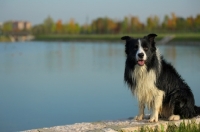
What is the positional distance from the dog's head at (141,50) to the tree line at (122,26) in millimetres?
72923

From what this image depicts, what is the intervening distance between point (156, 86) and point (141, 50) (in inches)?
25.4

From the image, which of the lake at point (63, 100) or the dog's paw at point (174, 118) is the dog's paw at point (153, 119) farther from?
the lake at point (63, 100)

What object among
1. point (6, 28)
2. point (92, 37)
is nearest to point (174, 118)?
Result: point (92, 37)

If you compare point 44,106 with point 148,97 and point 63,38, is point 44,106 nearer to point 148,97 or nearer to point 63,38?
point 148,97

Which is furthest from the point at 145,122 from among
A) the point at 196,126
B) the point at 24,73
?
the point at 24,73

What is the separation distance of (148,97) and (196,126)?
2.97 ft

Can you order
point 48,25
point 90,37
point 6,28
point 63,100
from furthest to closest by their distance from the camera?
point 6,28 → point 48,25 → point 90,37 → point 63,100

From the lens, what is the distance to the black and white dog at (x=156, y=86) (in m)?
4.96

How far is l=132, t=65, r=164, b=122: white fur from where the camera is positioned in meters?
5.00

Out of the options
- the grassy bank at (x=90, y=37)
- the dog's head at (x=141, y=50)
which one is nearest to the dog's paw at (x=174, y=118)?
the dog's head at (x=141, y=50)

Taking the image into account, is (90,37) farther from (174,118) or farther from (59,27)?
(174,118)

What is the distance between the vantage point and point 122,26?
292 feet

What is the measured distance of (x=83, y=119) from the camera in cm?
745

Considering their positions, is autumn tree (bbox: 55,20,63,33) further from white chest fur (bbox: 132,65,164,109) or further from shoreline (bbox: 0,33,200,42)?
white chest fur (bbox: 132,65,164,109)
